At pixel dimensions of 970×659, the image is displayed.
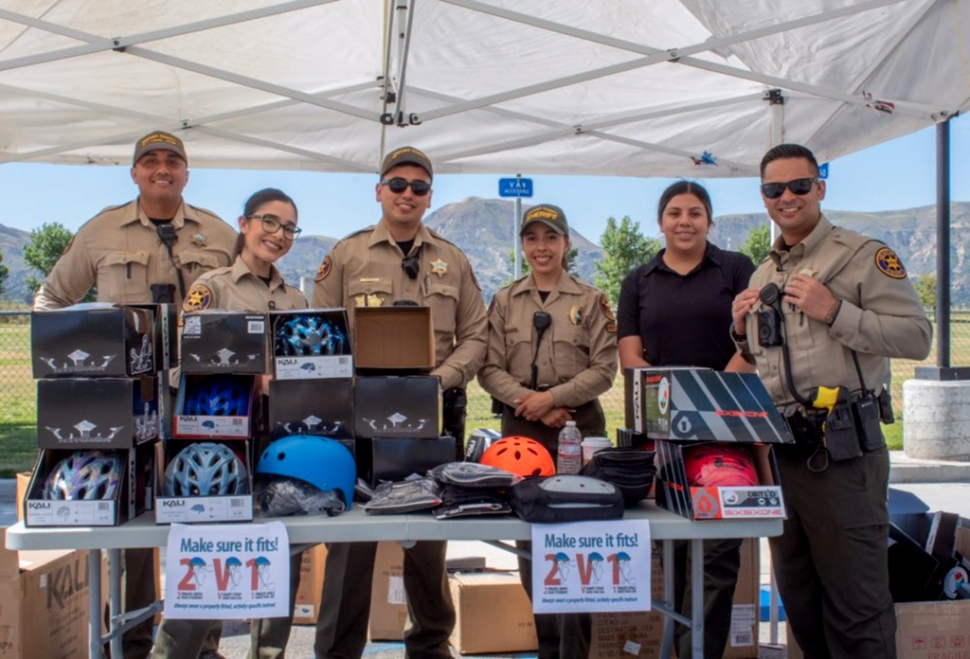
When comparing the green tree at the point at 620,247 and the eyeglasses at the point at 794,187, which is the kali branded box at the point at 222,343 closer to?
the eyeglasses at the point at 794,187

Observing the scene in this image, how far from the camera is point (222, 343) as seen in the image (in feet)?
8.29

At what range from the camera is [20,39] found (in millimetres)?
4406

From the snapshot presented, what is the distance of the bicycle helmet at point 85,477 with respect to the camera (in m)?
2.39

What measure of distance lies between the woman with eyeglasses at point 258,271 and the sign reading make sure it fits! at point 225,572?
0.75 metres

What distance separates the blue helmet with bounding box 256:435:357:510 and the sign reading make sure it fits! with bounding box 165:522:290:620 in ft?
0.67

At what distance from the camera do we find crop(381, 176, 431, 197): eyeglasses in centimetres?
341

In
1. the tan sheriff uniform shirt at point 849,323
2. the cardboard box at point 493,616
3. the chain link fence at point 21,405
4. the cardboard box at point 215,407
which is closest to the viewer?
the cardboard box at point 215,407

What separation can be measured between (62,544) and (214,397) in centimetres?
56

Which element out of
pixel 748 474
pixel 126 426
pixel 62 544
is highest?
pixel 126 426

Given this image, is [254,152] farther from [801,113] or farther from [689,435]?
[689,435]

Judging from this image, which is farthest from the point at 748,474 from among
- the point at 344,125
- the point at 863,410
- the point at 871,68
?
the point at 344,125

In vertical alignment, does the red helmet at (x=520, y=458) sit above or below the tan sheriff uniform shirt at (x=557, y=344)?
below

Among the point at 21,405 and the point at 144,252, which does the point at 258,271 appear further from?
the point at 21,405

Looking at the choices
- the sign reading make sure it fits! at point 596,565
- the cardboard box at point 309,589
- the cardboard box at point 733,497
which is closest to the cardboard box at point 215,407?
the sign reading make sure it fits! at point 596,565
